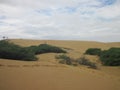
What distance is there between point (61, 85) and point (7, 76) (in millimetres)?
1734

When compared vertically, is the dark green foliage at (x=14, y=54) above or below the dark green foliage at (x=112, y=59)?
above

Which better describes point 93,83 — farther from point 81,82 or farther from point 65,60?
point 65,60

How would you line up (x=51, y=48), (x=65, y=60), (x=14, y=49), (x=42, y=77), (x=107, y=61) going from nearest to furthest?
(x=42, y=77), (x=14, y=49), (x=65, y=60), (x=107, y=61), (x=51, y=48)

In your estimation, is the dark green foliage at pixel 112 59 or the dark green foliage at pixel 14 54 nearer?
the dark green foliage at pixel 14 54

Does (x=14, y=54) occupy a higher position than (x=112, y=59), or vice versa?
(x=14, y=54)

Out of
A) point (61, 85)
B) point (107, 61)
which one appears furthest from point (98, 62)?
point (61, 85)

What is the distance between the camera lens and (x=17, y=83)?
7.72 m

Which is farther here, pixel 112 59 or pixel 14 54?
pixel 112 59

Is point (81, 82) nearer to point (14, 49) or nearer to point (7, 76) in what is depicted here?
point (7, 76)

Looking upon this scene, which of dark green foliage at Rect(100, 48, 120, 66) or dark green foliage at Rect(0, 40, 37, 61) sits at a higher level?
dark green foliage at Rect(0, 40, 37, 61)

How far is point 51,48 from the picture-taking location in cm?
2384

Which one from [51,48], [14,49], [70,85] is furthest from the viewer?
[51,48]

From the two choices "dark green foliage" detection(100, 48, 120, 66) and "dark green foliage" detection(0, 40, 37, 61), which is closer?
"dark green foliage" detection(0, 40, 37, 61)

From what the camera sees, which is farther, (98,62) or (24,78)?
(98,62)
